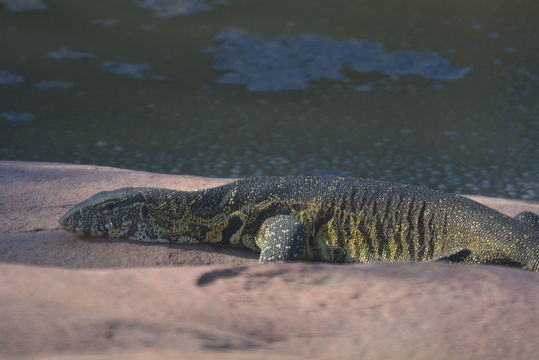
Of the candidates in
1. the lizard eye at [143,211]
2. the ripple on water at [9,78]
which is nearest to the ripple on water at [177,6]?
the ripple on water at [9,78]

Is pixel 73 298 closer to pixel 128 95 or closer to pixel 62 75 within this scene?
pixel 128 95

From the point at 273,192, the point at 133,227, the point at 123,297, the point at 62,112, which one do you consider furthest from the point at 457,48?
the point at 123,297

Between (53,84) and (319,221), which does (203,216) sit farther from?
(53,84)

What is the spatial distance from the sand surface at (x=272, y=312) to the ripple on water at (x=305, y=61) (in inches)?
255

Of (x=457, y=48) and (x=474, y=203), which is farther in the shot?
(x=457, y=48)

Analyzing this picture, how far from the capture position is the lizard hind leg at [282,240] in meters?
3.57

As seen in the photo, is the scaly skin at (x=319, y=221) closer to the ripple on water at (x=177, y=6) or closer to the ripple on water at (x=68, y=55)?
the ripple on water at (x=68, y=55)

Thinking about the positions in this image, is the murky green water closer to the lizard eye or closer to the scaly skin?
the scaly skin

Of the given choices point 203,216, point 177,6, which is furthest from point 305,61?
point 203,216

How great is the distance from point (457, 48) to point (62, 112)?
16.7ft

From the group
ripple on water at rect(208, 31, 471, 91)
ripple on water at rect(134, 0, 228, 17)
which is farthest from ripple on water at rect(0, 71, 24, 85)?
ripple on water at rect(134, 0, 228, 17)

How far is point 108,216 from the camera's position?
3.71m

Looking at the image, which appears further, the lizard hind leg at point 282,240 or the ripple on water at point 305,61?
the ripple on water at point 305,61

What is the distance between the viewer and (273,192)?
3898 millimetres
